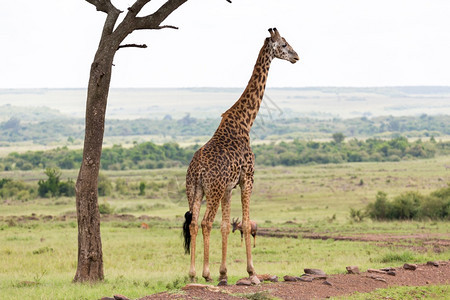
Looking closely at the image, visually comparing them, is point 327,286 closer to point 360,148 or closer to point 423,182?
point 423,182

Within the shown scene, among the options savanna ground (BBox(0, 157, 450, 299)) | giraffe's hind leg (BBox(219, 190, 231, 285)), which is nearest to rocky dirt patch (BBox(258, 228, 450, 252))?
savanna ground (BBox(0, 157, 450, 299))

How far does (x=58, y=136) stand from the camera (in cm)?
18650

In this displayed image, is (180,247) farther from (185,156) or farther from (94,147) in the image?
(185,156)

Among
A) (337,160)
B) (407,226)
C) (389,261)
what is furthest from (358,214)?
(337,160)

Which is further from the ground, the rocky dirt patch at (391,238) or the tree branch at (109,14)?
the tree branch at (109,14)

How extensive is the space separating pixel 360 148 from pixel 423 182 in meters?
45.6

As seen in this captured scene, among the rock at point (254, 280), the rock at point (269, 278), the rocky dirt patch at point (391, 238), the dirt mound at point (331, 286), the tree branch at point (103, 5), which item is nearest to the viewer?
the dirt mound at point (331, 286)

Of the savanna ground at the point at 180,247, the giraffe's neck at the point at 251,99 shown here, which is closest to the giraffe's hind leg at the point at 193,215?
the savanna ground at the point at 180,247

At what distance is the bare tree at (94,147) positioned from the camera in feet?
39.4

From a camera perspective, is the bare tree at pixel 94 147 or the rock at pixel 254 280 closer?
the rock at pixel 254 280

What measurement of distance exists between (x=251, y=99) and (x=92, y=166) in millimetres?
2982

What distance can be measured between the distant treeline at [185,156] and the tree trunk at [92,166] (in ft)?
244

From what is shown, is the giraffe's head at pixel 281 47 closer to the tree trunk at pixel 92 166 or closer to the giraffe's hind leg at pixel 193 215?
the tree trunk at pixel 92 166

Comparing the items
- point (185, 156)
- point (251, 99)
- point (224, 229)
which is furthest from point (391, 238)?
point (185, 156)
